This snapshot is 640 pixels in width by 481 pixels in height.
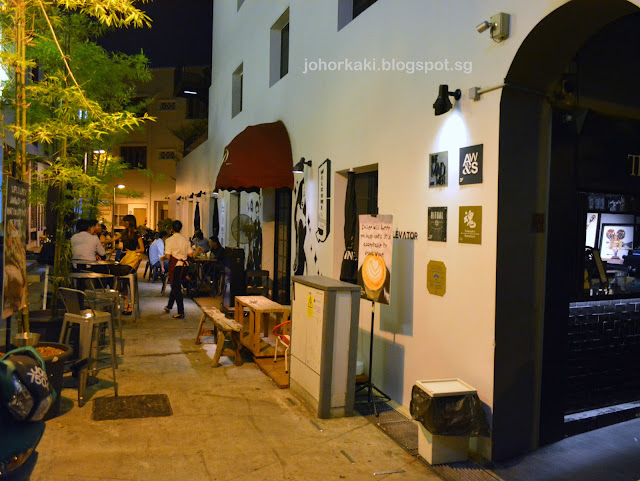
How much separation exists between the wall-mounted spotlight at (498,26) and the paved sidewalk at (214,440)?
12.1 feet

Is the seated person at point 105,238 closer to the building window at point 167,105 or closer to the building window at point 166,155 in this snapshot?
the building window at point 166,155

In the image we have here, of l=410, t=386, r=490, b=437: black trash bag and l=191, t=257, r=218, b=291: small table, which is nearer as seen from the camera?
l=410, t=386, r=490, b=437: black trash bag

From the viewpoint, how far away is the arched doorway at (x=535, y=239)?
473 cm

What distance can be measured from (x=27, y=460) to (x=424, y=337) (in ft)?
12.7

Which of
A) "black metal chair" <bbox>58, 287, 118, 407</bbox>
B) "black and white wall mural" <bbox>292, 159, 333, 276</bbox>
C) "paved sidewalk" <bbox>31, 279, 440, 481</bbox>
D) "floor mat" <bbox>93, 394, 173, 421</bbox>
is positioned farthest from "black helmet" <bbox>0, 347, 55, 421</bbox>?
"black and white wall mural" <bbox>292, 159, 333, 276</bbox>

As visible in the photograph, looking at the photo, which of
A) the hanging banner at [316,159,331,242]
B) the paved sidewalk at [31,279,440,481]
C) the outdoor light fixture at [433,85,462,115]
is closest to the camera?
the paved sidewalk at [31,279,440,481]

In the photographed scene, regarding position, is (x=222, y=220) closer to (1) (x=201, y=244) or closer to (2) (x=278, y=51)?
(1) (x=201, y=244)

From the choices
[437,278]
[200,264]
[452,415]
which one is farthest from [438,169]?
[200,264]

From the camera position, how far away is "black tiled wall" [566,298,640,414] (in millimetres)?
5664

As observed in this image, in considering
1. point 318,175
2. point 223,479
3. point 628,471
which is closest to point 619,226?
point 628,471

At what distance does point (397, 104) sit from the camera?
6.39 m

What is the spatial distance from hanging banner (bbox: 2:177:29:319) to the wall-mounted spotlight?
4.22 metres

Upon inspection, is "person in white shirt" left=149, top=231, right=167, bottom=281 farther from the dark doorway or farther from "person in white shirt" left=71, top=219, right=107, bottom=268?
"person in white shirt" left=71, top=219, right=107, bottom=268

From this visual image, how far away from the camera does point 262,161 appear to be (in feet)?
33.3
